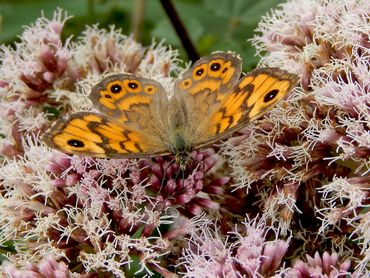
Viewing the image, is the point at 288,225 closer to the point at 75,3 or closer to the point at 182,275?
the point at 182,275

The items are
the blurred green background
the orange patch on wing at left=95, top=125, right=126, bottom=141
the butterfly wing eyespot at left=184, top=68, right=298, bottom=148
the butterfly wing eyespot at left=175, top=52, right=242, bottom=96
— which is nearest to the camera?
the butterfly wing eyespot at left=184, top=68, right=298, bottom=148

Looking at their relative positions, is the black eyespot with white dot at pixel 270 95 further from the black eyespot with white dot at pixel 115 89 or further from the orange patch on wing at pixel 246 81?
the black eyespot with white dot at pixel 115 89

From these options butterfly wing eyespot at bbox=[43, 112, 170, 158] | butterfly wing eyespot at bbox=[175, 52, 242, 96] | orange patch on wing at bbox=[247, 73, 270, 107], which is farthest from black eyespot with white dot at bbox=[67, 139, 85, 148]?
orange patch on wing at bbox=[247, 73, 270, 107]

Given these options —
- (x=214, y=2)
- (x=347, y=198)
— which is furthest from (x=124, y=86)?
(x=214, y=2)

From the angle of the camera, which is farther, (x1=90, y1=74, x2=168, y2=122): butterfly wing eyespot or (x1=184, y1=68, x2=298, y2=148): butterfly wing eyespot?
(x1=90, y1=74, x2=168, y2=122): butterfly wing eyespot

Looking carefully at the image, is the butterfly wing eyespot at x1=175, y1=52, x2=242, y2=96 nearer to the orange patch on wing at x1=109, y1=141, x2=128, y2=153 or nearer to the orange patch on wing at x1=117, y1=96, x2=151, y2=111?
the orange patch on wing at x1=117, y1=96, x2=151, y2=111

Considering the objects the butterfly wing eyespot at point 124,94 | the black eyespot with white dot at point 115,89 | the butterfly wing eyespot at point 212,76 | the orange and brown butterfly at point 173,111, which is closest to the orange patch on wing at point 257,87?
the orange and brown butterfly at point 173,111
